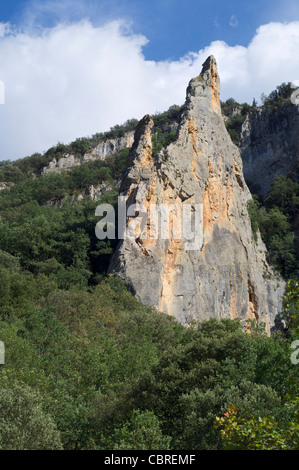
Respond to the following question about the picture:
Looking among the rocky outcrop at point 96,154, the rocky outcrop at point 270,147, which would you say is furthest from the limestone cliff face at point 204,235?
the rocky outcrop at point 96,154

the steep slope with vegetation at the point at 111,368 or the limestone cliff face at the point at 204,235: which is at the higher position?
the limestone cliff face at the point at 204,235

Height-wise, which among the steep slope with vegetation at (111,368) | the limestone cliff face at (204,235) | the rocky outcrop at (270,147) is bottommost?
the steep slope with vegetation at (111,368)

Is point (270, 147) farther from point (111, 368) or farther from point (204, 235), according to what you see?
point (111, 368)

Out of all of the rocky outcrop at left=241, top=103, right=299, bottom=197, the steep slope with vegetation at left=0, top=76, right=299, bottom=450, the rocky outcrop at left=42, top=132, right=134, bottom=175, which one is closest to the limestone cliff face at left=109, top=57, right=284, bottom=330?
the steep slope with vegetation at left=0, top=76, right=299, bottom=450

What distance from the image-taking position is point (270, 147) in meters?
63.8

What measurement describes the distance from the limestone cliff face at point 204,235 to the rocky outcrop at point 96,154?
34410 millimetres

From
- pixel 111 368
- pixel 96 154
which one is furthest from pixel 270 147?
pixel 111 368

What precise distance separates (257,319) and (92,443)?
3179 centimetres

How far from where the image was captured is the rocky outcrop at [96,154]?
77375 millimetres

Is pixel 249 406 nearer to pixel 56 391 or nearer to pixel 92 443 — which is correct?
pixel 92 443

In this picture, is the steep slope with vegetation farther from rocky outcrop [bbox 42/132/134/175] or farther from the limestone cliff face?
rocky outcrop [bbox 42/132/134/175]

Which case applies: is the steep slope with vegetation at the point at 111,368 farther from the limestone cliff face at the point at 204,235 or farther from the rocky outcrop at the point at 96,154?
the rocky outcrop at the point at 96,154

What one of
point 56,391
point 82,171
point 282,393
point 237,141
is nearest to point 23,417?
point 56,391

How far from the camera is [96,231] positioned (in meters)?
39.2
